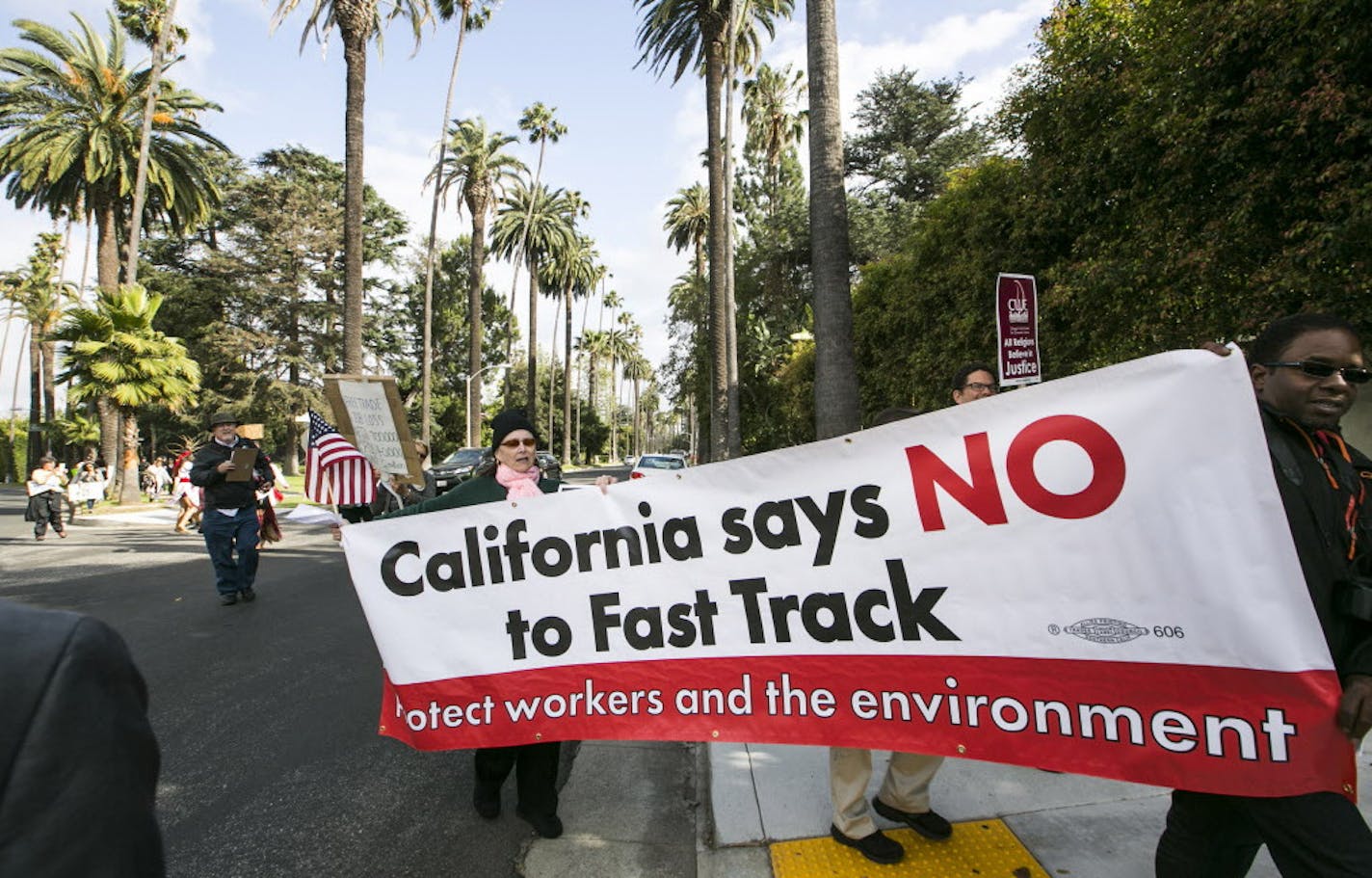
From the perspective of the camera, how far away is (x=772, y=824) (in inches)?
121

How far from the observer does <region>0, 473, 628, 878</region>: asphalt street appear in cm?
306

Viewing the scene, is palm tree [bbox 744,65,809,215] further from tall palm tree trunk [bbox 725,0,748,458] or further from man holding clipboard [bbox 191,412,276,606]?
man holding clipboard [bbox 191,412,276,606]

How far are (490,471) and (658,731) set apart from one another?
145cm

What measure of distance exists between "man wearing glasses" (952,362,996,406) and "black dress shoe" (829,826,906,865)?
6.51 ft

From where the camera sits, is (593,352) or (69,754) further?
(593,352)

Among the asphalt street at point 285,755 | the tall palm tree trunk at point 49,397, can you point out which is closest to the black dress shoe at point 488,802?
the asphalt street at point 285,755

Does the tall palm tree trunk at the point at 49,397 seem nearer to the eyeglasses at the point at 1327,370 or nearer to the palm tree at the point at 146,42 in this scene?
the palm tree at the point at 146,42

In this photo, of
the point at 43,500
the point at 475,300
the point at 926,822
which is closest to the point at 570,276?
the point at 475,300

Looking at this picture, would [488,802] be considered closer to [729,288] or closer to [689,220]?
[729,288]

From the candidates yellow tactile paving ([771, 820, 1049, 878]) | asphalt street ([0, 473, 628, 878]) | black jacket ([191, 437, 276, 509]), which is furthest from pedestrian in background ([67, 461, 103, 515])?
yellow tactile paving ([771, 820, 1049, 878])

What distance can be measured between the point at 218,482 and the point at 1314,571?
828cm

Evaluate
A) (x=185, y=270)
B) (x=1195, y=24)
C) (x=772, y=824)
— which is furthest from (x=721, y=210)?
(x=185, y=270)

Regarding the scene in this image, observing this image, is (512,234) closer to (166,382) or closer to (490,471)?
(166,382)

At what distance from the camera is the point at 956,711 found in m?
2.38
